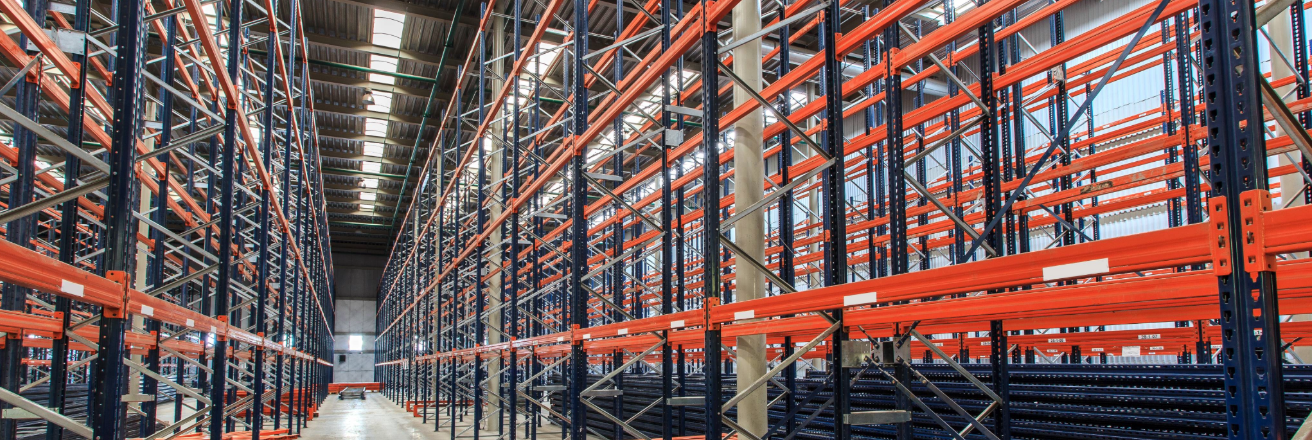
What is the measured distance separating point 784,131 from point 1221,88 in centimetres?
602

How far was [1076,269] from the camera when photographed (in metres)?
3.31

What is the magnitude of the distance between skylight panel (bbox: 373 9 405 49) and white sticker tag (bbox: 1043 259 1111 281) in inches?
731

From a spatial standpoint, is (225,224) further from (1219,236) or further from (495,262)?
(495,262)

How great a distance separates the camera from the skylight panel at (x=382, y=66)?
22516 mm

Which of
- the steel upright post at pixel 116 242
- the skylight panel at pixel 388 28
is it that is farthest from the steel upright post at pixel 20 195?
the skylight panel at pixel 388 28

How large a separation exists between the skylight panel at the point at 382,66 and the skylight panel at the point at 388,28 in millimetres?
576

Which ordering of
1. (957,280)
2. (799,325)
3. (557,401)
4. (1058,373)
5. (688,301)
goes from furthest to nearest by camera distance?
(688,301) < (557,401) < (1058,373) < (799,325) < (957,280)

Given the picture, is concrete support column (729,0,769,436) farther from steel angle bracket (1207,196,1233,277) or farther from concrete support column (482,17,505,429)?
concrete support column (482,17,505,429)

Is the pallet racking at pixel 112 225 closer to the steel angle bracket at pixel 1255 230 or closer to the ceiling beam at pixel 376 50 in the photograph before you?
the steel angle bracket at pixel 1255 230

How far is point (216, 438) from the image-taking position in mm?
8609

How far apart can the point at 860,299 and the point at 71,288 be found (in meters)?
4.27

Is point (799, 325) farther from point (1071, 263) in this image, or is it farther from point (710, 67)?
point (1071, 263)

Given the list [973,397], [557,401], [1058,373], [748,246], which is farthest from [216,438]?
[557,401]

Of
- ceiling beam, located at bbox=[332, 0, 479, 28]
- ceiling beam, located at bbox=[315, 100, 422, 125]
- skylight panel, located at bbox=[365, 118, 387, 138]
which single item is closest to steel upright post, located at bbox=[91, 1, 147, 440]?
ceiling beam, located at bbox=[332, 0, 479, 28]
